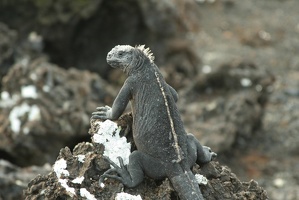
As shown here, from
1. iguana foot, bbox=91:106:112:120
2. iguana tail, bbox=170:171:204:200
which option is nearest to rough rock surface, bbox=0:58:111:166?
iguana foot, bbox=91:106:112:120

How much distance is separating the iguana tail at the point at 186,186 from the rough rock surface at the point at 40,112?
12.4ft

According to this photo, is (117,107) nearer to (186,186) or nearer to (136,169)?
(136,169)

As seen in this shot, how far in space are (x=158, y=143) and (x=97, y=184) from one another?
0.63 m

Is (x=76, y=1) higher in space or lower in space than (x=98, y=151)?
higher

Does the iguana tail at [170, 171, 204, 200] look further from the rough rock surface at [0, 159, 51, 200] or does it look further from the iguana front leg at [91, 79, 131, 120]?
the rough rock surface at [0, 159, 51, 200]

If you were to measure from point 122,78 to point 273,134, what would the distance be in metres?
2.84

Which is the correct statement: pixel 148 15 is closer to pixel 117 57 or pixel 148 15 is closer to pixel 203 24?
pixel 203 24

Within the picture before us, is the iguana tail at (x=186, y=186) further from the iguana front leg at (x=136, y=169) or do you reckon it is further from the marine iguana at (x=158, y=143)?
the iguana front leg at (x=136, y=169)

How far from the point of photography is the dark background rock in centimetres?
956

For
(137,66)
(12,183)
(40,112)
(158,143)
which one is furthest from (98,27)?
(158,143)

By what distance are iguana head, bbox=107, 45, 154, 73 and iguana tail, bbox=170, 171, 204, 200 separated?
1043 millimetres

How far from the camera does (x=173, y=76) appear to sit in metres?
12.1

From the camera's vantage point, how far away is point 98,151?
5.82 m

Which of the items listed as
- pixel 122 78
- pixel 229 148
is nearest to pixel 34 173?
pixel 229 148
